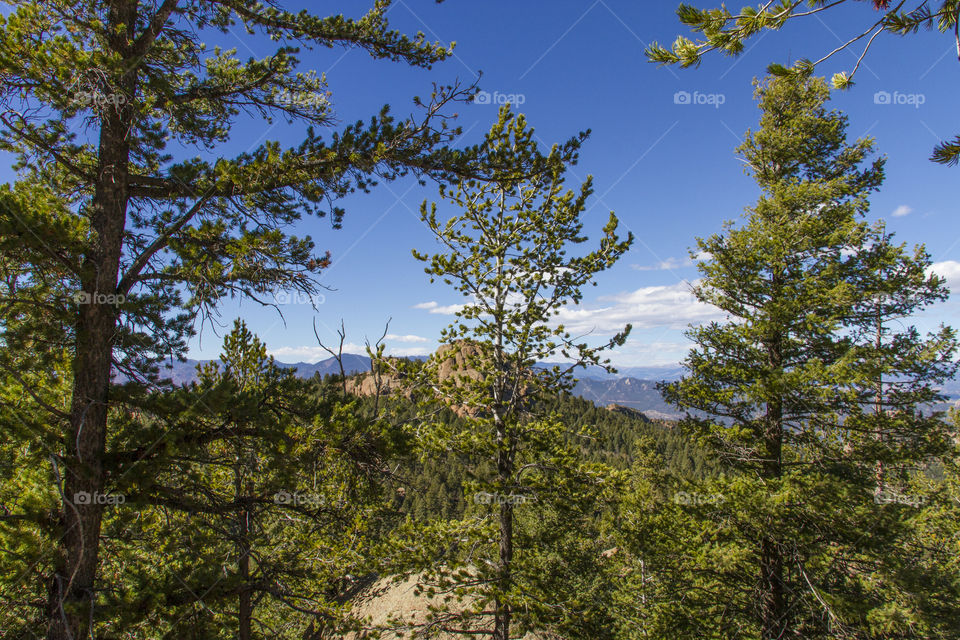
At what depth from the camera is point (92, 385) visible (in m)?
3.87

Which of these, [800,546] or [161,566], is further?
[800,546]

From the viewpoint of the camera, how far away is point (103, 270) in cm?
397

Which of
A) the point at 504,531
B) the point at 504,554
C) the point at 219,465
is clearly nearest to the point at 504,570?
the point at 504,554

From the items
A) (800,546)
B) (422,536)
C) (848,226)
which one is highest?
(848,226)

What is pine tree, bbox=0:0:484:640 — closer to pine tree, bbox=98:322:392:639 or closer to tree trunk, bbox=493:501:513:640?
pine tree, bbox=98:322:392:639

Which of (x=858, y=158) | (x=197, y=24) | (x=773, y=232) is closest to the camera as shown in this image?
(x=197, y=24)

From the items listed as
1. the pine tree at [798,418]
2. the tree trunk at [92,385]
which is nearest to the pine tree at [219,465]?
the tree trunk at [92,385]

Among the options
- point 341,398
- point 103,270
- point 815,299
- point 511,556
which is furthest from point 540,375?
point 103,270

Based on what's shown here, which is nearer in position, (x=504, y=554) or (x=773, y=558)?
(x=504, y=554)

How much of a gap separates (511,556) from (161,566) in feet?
15.9

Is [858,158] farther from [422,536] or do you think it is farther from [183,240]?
[183,240]

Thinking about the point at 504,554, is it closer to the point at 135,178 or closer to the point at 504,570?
the point at 504,570

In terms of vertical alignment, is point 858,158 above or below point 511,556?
above

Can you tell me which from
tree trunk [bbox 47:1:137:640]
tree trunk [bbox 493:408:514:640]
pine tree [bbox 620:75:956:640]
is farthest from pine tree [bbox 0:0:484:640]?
pine tree [bbox 620:75:956:640]
